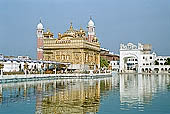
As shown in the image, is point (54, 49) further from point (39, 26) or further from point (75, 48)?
point (39, 26)

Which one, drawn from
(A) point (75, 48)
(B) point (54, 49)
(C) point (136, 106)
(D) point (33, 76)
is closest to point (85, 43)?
(A) point (75, 48)

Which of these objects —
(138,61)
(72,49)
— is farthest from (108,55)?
(72,49)

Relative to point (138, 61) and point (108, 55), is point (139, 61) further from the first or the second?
point (108, 55)

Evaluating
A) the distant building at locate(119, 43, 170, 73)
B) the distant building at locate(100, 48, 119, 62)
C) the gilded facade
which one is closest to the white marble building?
the distant building at locate(119, 43, 170, 73)

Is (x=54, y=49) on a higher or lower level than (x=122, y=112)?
higher

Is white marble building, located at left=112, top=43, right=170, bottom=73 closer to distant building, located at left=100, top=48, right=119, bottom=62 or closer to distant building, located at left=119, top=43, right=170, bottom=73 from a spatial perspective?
distant building, located at left=119, top=43, right=170, bottom=73

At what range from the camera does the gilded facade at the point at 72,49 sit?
51.3m

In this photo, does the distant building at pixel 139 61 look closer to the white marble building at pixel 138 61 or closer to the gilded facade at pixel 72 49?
the white marble building at pixel 138 61

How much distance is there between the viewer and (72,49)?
51594mm

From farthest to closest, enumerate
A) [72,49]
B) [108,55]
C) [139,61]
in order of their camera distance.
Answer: [108,55]
[139,61]
[72,49]

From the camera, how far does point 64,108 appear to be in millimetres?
12617

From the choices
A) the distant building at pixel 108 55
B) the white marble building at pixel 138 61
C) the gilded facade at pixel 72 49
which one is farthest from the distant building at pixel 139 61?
the gilded facade at pixel 72 49

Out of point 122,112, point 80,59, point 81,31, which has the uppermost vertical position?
point 81,31

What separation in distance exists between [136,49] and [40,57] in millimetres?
31048
